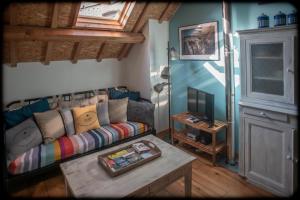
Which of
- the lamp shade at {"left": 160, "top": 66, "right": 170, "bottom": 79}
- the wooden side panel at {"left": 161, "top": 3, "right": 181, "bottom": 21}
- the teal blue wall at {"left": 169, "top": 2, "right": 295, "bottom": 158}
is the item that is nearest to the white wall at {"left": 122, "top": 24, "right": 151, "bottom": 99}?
the lamp shade at {"left": 160, "top": 66, "right": 170, "bottom": 79}

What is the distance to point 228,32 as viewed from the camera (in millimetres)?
2795

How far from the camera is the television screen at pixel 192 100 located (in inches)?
127

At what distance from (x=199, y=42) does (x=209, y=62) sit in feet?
1.18

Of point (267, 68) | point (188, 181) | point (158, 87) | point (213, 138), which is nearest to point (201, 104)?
point (213, 138)

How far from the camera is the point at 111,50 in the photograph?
3.83 metres

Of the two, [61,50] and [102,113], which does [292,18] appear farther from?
[61,50]

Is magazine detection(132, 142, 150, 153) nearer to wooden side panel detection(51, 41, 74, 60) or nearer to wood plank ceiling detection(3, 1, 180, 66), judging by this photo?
wood plank ceiling detection(3, 1, 180, 66)

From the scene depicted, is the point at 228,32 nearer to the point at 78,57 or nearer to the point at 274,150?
the point at 274,150

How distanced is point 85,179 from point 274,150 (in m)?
1.85

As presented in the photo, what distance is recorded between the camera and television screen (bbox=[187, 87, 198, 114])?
3.22 m

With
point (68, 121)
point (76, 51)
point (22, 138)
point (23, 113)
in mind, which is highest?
point (76, 51)

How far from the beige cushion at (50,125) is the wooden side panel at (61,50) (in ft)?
3.13

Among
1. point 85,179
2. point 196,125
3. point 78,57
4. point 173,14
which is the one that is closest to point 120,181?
point 85,179

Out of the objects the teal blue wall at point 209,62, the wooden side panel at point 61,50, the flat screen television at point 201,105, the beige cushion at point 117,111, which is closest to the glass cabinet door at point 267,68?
the teal blue wall at point 209,62
